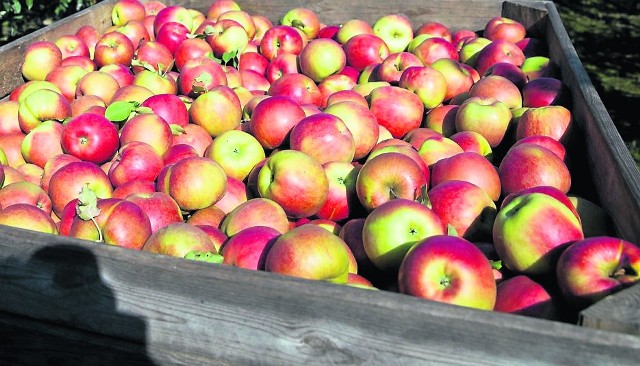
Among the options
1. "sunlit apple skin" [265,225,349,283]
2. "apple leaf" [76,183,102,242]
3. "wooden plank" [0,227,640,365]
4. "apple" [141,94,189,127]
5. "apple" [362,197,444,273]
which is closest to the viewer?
"wooden plank" [0,227,640,365]

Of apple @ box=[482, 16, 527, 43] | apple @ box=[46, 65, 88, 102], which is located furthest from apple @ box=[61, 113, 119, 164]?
apple @ box=[482, 16, 527, 43]

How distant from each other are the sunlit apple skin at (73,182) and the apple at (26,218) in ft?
0.64

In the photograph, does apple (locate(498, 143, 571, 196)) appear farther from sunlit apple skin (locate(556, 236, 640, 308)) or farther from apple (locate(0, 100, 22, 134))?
apple (locate(0, 100, 22, 134))

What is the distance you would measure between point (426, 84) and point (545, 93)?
1.78ft

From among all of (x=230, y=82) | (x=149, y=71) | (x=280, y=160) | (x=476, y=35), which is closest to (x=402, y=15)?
(x=476, y=35)

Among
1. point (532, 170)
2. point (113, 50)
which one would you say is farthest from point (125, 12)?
point (532, 170)

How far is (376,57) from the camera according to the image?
3402mm

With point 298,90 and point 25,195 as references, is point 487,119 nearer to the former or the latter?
point 298,90

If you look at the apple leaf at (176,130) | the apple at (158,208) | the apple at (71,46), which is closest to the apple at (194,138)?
the apple leaf at (176,130)

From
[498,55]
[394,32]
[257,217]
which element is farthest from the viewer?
[394,32]

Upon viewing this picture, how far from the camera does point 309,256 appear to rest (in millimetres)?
1650

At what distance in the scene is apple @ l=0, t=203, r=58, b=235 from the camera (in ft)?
6.42

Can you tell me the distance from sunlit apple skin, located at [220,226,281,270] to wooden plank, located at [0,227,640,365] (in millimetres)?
410

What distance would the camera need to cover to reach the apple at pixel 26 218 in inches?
77.1
